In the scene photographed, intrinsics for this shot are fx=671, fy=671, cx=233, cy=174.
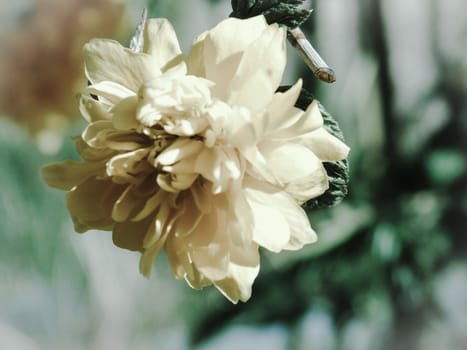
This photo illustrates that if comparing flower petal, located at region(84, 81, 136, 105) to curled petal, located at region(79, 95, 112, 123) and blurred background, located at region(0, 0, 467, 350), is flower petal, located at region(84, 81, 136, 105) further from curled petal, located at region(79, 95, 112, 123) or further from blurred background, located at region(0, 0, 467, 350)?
blurred background, located at region(0, 0, 467, 350)

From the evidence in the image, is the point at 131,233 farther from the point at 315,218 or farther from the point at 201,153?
the point at 315,218

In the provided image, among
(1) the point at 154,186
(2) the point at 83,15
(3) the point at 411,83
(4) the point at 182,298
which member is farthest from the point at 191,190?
(3) the point at 411,83

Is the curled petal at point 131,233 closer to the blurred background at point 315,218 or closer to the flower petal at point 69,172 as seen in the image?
the flower petal at point 69,172

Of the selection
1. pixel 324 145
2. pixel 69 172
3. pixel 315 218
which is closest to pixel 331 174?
pixel 324 145

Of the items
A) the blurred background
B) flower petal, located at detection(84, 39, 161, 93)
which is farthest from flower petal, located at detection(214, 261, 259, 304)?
the blurred background

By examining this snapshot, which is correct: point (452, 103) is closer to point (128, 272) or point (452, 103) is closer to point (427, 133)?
point (427, 133)

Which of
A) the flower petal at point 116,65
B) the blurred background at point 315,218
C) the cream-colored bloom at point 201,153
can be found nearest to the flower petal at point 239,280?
the cream-colored bloom at point 201,153

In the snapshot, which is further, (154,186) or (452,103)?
(452,103)
